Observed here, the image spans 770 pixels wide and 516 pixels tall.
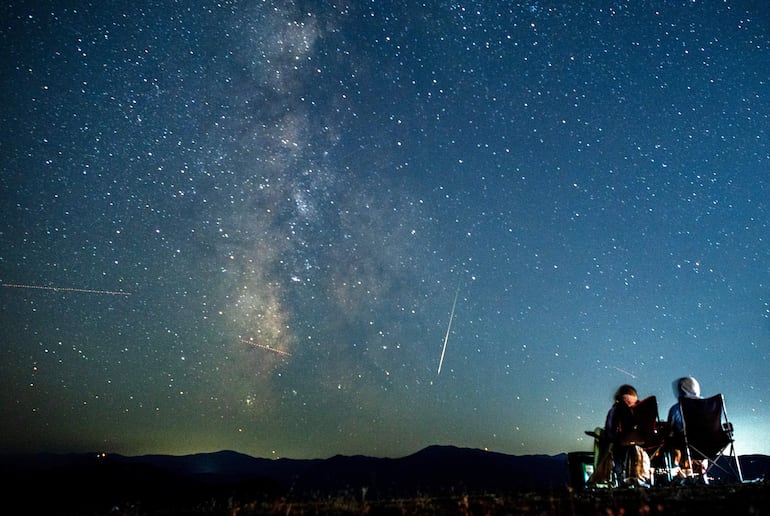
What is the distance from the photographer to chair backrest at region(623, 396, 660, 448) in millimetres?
6867

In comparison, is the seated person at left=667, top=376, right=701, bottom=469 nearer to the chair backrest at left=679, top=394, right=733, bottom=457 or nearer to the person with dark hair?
the chair backrest at left=679, top=394, right=733, bottom=457

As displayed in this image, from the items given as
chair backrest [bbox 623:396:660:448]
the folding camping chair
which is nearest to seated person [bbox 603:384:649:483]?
chair backrest [bbox 623:396:660:448]

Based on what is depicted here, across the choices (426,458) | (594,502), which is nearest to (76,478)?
(594,502)

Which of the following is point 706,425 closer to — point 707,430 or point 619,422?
point 707,430

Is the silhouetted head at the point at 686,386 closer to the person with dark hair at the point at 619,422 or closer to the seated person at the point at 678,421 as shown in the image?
the seated person at the point at 678,421

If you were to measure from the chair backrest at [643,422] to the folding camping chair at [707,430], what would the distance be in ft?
4.42

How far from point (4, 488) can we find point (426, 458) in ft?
314

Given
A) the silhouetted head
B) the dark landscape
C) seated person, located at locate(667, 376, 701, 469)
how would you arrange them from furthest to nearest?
the silhouetted head < seated person, located at locate(667, 376, 701, 469) < the dark landscape

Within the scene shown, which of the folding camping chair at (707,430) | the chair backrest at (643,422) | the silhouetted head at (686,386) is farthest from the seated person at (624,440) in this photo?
the silhouetted head at (686,386)

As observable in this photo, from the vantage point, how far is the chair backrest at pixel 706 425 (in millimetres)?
7551

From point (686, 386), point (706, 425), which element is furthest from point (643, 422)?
point (686, 386)

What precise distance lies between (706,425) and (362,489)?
245 inches

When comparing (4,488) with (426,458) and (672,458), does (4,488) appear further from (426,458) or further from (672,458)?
(426,458)

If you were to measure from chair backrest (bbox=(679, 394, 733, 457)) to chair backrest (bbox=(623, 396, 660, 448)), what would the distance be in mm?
1352
